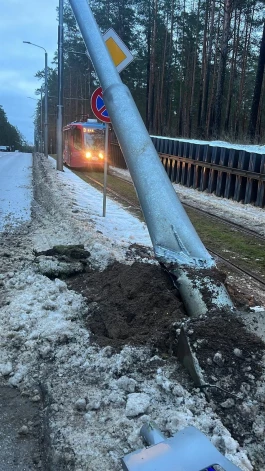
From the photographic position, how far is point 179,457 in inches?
75.2

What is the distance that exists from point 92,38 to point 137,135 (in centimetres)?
168

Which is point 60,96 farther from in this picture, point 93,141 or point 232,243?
point 232,243

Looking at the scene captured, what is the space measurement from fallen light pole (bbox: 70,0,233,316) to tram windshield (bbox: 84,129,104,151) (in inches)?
771

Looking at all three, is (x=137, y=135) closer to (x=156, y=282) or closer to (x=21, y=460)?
(x=156, y=282)

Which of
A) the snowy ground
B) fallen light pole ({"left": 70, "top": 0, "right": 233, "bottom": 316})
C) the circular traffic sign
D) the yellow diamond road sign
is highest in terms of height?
the yellow diamond road sign

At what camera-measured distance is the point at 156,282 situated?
3846 mm

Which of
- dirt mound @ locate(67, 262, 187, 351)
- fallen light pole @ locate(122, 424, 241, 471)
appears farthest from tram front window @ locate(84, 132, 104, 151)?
fallen light pole @ locate(122, 424, 241, 471)

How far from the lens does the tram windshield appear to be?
955 inches

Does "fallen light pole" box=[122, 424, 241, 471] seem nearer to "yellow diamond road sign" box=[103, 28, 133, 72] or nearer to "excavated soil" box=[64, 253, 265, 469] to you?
"excavated soil" box=[64, 253, 265, 469]

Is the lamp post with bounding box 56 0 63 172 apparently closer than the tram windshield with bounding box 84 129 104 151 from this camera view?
Yes

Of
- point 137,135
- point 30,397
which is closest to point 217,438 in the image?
point 30,397

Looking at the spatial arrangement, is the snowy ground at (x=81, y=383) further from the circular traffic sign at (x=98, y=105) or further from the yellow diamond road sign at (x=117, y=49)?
the circular traffic sign at (x=98, y=105)

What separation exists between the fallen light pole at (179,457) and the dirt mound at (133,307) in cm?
111

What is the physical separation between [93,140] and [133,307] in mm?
21896
